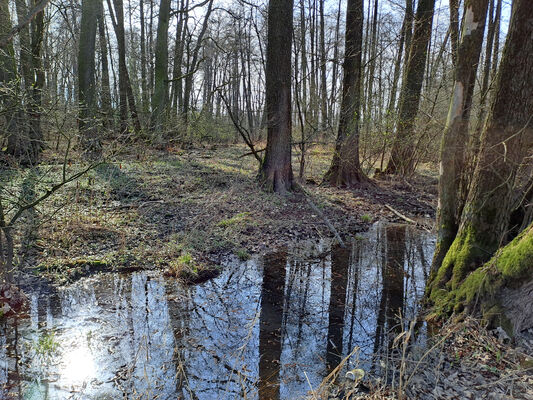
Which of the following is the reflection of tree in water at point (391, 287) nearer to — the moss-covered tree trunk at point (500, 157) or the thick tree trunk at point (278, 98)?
the moss-covered tree trunk at point (500, 157)

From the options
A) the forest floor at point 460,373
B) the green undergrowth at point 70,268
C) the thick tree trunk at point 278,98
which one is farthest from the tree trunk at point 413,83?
the green undergrowth at point 70,268

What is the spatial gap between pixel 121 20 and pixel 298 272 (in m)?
16.2

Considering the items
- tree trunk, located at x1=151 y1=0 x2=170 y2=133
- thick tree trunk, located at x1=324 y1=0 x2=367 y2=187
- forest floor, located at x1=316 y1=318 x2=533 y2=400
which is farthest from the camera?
tree trunk, located at x1=151 y1=0 x2=170 y2=133

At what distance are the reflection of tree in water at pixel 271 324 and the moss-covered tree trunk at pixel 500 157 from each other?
6.91 feet

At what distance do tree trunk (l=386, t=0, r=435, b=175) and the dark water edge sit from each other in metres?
6.10

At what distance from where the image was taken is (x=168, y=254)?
21.6ft

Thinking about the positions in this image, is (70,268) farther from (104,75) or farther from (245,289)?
(104,75)

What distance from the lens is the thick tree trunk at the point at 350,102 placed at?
1116 centimetres

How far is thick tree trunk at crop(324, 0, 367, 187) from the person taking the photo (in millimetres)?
11156

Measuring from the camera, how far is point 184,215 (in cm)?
835

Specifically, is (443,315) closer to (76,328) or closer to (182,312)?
(182,312)

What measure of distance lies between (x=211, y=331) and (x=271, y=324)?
2.48 ft

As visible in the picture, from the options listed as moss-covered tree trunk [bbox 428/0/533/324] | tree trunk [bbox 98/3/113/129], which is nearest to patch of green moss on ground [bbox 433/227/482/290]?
moss-covered tree trunk [bbox 428/0/533/324]

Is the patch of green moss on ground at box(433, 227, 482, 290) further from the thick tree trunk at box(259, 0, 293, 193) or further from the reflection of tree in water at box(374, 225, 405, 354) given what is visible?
the thick tree trunk at box(259, 0, 293, 193)
